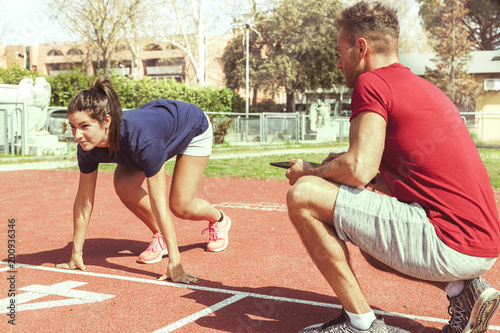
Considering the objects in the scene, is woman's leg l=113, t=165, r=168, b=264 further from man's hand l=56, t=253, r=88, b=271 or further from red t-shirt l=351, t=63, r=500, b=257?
red t-shirt l=351, t=63, r=500, b=257

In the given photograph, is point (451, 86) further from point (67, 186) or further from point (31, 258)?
point (31, 258)

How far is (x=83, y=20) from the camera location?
1312 inches

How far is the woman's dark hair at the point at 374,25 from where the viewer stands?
3.05 m

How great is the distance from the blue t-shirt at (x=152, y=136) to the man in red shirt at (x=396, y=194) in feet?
4.98

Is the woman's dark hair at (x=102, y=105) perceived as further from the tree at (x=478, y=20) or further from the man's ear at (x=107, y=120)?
the tree at (x=478, y=20)

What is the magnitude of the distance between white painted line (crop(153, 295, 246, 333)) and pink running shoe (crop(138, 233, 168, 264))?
127 cm

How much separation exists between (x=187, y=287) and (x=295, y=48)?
138 feet

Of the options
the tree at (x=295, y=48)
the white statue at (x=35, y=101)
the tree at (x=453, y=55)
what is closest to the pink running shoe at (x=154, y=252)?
the white statue at (x=35, y=101)

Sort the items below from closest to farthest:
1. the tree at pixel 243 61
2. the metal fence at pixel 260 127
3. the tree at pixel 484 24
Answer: the metal fence at pixel 260 127, the tree at pixel 243 61, the tree at pixel 484 24

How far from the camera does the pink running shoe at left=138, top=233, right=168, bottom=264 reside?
16.6 feet

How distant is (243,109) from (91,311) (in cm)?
3480

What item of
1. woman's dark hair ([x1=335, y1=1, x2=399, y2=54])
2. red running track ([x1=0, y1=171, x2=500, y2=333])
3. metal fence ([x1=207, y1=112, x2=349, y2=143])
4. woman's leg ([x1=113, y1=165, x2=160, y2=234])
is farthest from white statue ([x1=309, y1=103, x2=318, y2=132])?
woman's dark hair ([x1=335, y1=1, x2=399, y2=54])

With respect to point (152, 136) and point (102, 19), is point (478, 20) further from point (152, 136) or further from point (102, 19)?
point (152, 136)

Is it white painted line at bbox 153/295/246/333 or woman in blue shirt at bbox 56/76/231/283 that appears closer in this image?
white painted line at bbox 153/295/246/333
